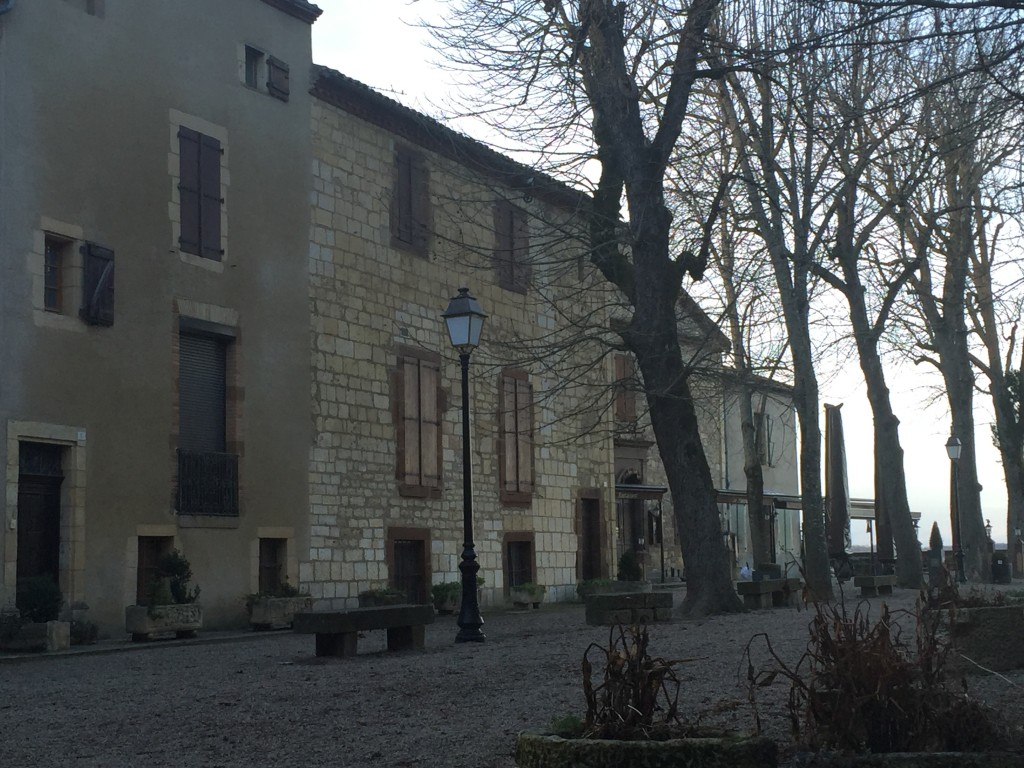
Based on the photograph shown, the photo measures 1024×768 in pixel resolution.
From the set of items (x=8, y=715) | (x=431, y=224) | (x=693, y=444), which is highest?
(x=431, y=224)

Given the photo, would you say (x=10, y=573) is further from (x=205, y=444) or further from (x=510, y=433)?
(x=510, y=433)

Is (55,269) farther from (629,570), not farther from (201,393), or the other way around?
(629,570)

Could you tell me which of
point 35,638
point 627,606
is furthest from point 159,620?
point 627,606

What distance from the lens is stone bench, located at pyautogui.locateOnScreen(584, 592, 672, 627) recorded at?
637 inches

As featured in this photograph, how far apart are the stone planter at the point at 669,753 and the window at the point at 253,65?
17.3m

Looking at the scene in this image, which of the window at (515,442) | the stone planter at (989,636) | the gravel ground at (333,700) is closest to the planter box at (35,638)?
the gravel ground at (333,700)

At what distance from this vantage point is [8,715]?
9.04 meters

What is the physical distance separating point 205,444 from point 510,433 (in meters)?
6.85

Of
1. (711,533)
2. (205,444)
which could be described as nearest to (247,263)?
(205,444)

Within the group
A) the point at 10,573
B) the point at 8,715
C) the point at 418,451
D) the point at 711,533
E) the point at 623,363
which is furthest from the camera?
the point at 623,363

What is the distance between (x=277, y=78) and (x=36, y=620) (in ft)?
30.4

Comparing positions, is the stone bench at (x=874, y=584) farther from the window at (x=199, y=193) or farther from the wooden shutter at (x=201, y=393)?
the window at (x=199, y=193)

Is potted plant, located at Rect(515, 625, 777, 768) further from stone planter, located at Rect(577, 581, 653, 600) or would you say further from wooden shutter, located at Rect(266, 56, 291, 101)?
stone planter, located at Rect(577, 581, 653, 600)

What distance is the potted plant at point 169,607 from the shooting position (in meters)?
16.5
